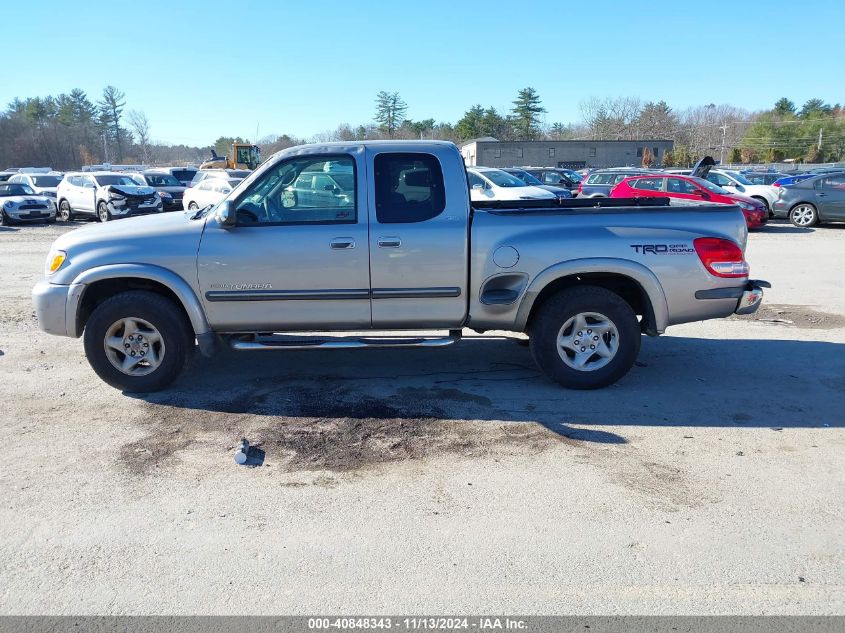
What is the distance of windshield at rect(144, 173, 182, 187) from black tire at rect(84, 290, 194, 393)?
2266 cm

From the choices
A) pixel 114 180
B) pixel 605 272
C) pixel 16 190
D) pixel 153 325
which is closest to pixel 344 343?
pixel 153 325

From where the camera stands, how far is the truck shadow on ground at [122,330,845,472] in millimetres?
4719

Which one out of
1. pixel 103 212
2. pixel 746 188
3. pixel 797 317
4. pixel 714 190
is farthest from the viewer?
pixel 103 212

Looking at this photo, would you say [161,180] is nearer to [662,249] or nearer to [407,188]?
[407,188]

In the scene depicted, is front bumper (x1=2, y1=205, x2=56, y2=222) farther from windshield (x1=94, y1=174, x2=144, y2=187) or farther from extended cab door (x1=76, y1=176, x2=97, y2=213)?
windshield (x1=94, y1=174, x2=144, y2=187)

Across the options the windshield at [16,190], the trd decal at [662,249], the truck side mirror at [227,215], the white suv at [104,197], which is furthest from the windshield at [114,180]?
the trd decal at [662,249]

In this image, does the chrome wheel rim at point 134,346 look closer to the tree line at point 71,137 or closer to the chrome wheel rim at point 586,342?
the chrome wheel rim at point 586,342

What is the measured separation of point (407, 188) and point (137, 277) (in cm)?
227

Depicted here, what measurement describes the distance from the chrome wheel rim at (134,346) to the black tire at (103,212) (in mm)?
18329

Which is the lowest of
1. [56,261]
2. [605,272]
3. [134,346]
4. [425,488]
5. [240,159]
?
[425,488]

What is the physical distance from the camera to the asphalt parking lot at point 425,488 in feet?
10.2

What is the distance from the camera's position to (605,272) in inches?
219

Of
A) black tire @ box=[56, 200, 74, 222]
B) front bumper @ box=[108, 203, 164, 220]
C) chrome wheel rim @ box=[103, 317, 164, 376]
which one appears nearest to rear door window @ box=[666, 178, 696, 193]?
front bumper @ box=[108, 203, 164, 220]

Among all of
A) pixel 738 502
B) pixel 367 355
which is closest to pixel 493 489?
pixel 738 502
